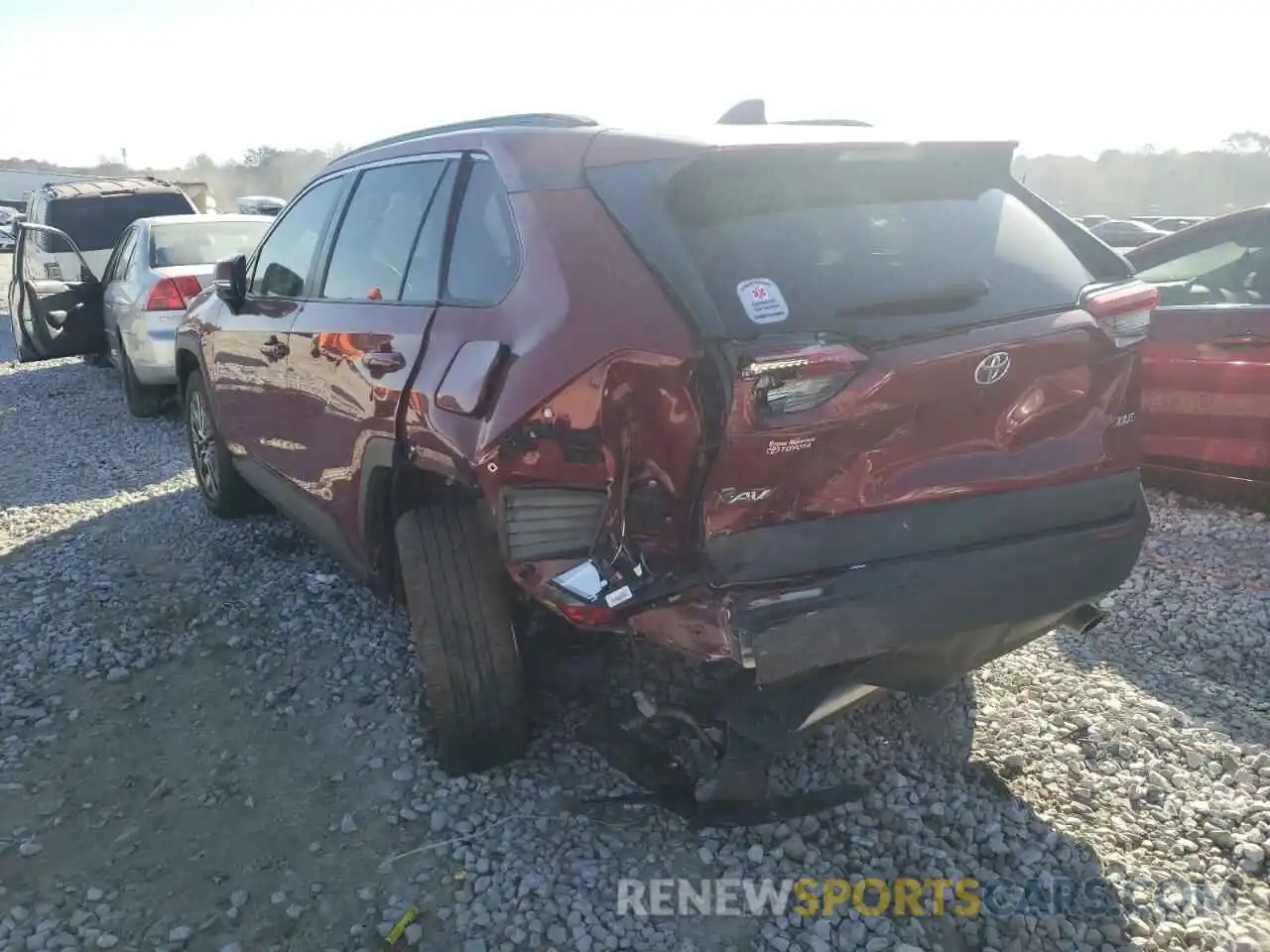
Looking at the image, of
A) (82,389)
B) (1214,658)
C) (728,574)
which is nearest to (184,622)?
(728,574)

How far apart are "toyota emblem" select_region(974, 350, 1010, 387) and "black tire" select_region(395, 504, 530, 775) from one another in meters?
1.44

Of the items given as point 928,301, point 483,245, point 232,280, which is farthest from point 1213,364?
point 232,280

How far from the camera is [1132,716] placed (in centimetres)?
328

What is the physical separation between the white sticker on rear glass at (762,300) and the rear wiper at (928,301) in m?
0.16

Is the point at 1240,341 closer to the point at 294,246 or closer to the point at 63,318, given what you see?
the point at 294,246

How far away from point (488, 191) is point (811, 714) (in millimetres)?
1734

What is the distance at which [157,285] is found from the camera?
7629mm

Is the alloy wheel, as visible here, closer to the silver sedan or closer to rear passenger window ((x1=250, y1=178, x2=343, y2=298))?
rear passenger window ((x1=250, y1=178, x2=343, y2=298))

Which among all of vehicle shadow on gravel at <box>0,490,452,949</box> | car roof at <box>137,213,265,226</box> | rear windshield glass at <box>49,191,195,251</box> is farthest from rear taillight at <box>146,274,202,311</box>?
rear windshield glass at <box>49,191,195,251</box>

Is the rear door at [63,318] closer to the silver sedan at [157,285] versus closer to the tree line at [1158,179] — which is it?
the silver sedan at [157,285]

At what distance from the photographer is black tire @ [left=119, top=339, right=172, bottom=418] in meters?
8.23

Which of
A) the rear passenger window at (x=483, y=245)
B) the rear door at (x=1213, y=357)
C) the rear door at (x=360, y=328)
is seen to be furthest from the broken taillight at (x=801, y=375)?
the rear door at (x=1213, y=357)

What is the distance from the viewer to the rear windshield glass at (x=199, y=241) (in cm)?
806

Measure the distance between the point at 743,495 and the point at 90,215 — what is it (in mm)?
11589
